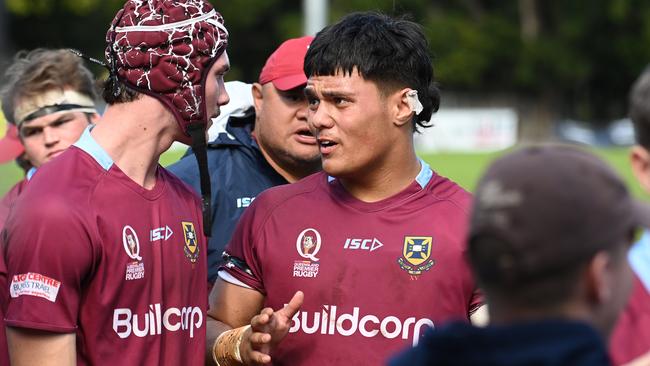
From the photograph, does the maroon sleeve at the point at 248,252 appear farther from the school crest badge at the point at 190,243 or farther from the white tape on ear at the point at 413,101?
the white tape on ear at the point at 413,101

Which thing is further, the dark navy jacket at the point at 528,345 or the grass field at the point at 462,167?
the grass field at the point at 462,167

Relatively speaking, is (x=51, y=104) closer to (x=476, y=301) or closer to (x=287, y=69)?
(x=287, y=69)

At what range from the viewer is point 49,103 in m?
5.78

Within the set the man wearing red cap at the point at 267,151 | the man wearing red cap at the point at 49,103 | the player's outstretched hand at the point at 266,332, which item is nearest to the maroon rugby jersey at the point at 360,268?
the player's outstretched hand at the point at 266,332

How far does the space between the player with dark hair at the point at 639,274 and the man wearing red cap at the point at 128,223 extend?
1656mm

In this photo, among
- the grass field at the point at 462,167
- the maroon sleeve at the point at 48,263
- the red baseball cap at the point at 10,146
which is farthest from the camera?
the grass field at the point at 462,167

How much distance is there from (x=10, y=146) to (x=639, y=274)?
4199mm

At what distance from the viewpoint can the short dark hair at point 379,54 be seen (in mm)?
4312

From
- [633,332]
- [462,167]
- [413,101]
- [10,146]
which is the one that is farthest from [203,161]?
[462,167]

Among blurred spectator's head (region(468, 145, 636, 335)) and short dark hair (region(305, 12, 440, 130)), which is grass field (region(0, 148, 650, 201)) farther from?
blurred spectator's head (region(468, 145, 636, 335))

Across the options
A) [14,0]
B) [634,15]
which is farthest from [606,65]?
[14,0]

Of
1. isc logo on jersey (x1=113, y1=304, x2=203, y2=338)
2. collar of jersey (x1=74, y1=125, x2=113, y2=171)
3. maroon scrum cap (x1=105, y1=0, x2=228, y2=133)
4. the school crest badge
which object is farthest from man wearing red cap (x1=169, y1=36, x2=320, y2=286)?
collar of jersey (x1=74, y1=125, x2=113, y2=171)

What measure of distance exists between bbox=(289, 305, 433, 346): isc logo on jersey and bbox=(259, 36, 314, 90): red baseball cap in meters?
1.64

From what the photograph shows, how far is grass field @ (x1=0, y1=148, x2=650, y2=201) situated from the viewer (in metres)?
19.9
